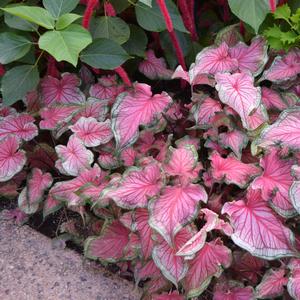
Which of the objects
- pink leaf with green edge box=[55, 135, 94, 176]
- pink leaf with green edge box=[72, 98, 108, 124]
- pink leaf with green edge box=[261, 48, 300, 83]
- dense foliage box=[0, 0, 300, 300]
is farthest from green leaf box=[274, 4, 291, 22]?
pink leaf with green edge box=[55, 135, 94, 176]

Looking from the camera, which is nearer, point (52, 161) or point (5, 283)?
point (5, 283)

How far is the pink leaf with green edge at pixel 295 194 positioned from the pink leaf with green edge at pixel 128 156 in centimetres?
44

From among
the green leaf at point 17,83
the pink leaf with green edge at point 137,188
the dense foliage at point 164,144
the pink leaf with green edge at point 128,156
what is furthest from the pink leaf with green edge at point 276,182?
the green leaf at point 17,83

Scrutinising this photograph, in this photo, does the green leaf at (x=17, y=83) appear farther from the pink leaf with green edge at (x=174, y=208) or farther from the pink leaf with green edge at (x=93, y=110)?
the pink leaf with green edge at (x=174, y=208)

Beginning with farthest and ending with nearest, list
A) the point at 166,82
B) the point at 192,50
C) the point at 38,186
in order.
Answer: the point at 166,82
the point at 192,50
the point at 38,186

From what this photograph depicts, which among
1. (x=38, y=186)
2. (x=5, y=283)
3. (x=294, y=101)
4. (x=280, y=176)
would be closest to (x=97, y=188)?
(x=38, y=186)

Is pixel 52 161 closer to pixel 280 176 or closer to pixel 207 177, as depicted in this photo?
pixel 207 177

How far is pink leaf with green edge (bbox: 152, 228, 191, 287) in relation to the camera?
1.27 meters

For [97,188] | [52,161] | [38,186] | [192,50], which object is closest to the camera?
[97,188]

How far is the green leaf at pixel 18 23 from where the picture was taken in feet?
5.01

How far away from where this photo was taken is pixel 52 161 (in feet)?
5.49

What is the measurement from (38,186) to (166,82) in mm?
621

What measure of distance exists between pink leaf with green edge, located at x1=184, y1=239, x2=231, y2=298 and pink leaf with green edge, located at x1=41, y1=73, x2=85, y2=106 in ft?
2.08

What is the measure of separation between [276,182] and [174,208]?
0.86 feet
